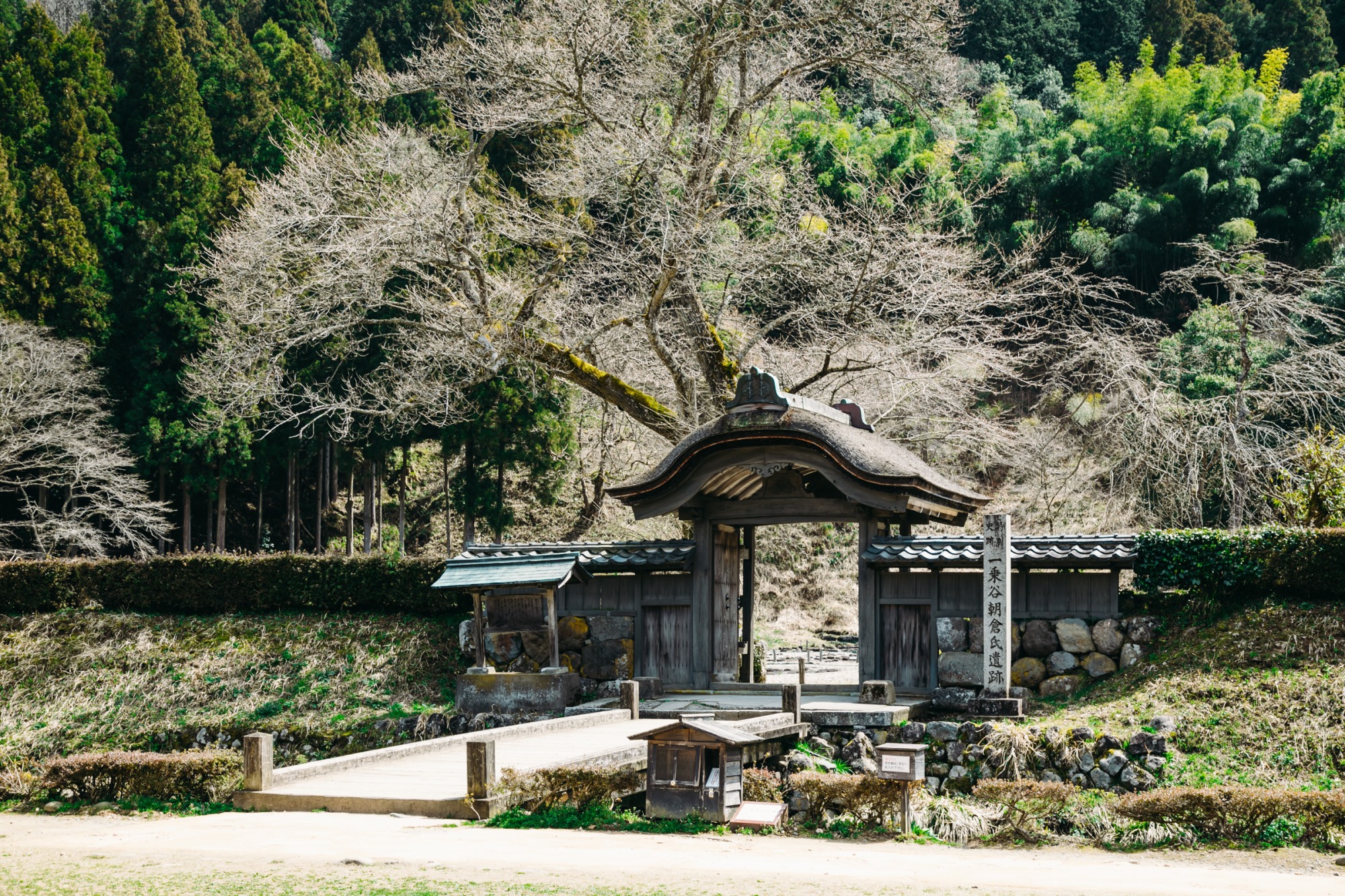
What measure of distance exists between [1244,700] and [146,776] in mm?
10648

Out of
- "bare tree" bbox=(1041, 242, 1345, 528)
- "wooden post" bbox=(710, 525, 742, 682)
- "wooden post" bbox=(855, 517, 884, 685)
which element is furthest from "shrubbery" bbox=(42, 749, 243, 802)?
"bare tree" bbox=(1041, 242, 1345, 528)

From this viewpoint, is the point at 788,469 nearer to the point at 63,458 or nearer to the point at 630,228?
the point at 630,228

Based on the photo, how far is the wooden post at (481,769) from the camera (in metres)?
8.98

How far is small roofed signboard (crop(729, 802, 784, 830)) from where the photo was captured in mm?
9164

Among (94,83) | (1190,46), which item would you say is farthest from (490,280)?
(1190,46)

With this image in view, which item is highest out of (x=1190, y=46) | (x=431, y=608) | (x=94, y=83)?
(x=1190, y=46)

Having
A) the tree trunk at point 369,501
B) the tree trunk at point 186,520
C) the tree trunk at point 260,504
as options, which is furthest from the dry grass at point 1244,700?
the tree trunk at point 186,520

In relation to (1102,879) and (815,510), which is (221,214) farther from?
(1102,879)

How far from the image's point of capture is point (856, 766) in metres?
11.5

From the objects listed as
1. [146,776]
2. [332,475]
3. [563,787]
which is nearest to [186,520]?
[332,475]

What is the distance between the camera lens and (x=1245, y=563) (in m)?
12.5

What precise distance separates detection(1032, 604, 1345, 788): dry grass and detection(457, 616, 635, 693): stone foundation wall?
16.8 ft

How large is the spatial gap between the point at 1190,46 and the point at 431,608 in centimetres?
3583

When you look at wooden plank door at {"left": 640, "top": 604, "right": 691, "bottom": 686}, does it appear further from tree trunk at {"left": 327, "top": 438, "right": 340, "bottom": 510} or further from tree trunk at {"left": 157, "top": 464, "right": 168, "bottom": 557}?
tree trunk at {"left": 327, "top": 438, "right": 340, "bottom": 510}
